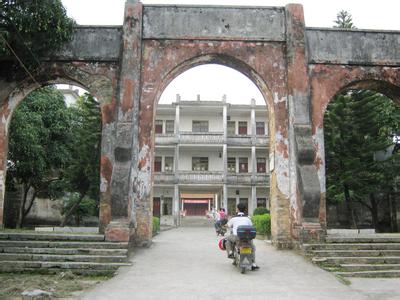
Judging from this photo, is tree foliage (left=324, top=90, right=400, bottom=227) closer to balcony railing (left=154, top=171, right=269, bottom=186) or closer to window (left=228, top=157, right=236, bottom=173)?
balcony railing (left=154, top=171, right=269, bottom=186)

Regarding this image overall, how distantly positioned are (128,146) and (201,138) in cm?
2217

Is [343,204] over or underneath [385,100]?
underneath

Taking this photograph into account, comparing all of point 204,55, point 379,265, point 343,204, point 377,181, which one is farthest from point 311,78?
point 343,204

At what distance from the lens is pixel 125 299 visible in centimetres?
594

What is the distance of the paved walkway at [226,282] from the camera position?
20.3ft

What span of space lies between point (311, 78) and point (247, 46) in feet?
6.02

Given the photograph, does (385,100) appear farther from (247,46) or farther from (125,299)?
(125,299)

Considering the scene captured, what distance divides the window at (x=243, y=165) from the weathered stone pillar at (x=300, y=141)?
23.5 m

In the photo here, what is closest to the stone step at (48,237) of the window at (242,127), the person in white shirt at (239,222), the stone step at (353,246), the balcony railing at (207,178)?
the person in white shirt at (239,222)

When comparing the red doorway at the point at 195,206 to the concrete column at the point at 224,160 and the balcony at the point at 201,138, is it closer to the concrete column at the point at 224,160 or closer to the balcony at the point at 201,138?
the concrete column at the point at 224,160

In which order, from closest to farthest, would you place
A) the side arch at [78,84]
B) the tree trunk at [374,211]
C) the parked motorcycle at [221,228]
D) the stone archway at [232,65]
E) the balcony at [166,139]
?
the stone archway at [232,65] → the side arch at [78,84] → the parked motorcycle at [221,228] → the tree trunk at [374,211] → the balcony at [166,139]

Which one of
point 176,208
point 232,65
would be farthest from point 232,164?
point 232,65

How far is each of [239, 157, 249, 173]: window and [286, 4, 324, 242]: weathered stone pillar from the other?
77.2 ft

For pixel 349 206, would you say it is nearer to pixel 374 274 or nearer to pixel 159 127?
pixel 374 274
